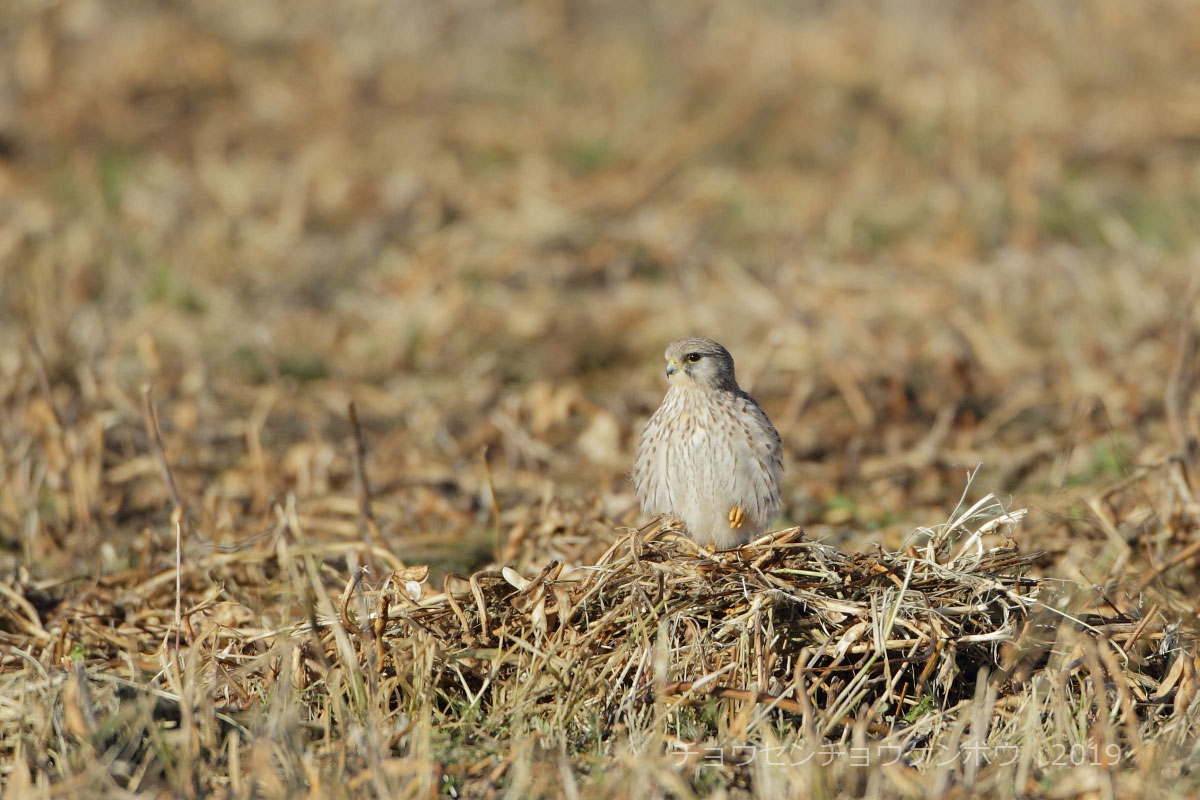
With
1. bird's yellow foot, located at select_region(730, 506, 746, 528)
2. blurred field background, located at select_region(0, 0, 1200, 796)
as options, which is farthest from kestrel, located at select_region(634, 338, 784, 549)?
blurred field background, located at select_region(0, 0, 1200, 796)

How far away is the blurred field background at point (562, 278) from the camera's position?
5.62 metres

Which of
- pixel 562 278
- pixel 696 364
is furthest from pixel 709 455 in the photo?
pixel 562 278

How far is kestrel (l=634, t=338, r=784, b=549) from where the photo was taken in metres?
4.80

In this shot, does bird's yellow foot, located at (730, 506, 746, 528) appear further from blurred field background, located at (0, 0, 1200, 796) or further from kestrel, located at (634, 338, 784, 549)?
blurred field background, located at (0, 0, 1200, 796)

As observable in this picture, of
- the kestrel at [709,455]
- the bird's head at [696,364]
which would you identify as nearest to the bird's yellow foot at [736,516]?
the kestrel at [709,455]

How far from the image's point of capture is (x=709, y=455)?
480cm

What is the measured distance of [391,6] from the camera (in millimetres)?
13062

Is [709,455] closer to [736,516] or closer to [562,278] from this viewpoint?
[736,516]

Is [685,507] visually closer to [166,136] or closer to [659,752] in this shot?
[659,752]

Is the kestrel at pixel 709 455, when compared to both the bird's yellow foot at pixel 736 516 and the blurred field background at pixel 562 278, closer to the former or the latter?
the bird's yellow foot at pixel 736 516

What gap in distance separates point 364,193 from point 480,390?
3.04m

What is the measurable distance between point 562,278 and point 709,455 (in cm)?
456

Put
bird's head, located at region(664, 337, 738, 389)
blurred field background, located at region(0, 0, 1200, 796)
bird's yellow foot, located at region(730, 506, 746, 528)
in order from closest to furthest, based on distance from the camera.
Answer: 1. bird's yellow foot, located at region(730, 506, 746, 528)
2. bird's head, located at region(664, 337, 738, 389)
3. blurred field background, located at region(0, 0, 1200, 796)

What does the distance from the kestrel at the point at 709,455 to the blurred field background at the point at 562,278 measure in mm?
359
